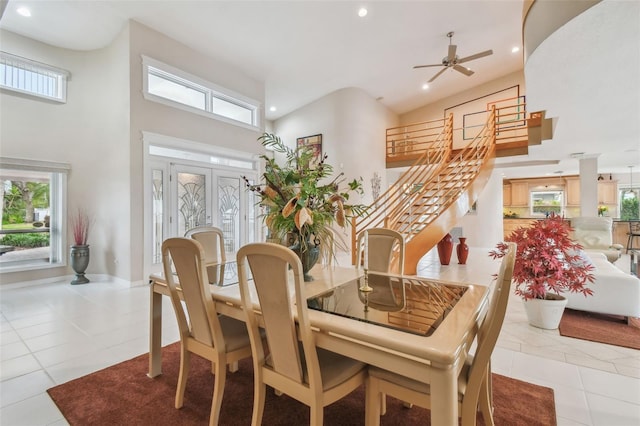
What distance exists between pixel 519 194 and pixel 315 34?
354 inches

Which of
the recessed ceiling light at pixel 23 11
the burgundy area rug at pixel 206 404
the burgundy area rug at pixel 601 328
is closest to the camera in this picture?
the burgundy area rug at pixel 206 404

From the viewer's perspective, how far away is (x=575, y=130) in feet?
13.8

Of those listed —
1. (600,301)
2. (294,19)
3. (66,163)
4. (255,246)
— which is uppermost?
(294,19)

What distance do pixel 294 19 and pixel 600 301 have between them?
550 cm

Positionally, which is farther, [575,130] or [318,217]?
[575,130]

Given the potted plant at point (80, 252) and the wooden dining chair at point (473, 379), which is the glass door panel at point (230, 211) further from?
the wooden dining chair at point (473, 379)

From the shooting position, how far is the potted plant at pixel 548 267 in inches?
107

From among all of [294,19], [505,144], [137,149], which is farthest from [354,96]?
Result: [137,149]

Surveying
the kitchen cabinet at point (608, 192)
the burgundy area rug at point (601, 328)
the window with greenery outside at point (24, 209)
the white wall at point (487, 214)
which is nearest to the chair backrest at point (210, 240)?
the burgundy area rug at point (601, 328)

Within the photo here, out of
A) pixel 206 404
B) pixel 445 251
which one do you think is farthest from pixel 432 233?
pixel 206 404

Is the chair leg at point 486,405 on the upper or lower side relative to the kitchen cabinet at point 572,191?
lower

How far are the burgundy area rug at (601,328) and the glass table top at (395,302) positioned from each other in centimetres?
209

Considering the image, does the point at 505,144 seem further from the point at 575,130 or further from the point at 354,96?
the point at 354,96

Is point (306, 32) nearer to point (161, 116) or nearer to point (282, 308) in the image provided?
point (161, 116)
